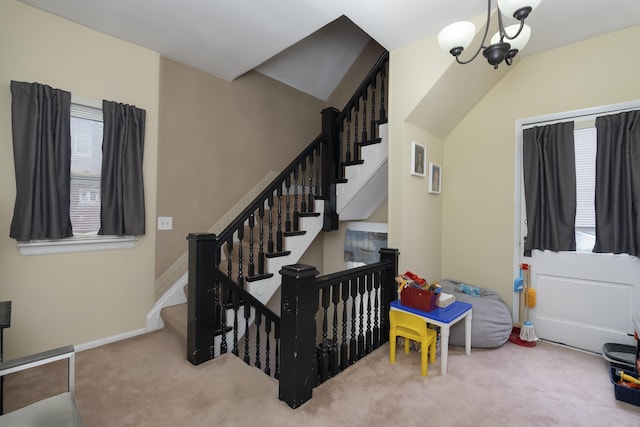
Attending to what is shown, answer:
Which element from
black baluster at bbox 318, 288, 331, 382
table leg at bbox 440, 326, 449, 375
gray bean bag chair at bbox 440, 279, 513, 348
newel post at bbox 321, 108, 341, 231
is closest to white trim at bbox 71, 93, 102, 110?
newel post at bbox 321, 108, 341, 231

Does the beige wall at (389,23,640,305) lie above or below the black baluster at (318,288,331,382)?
above

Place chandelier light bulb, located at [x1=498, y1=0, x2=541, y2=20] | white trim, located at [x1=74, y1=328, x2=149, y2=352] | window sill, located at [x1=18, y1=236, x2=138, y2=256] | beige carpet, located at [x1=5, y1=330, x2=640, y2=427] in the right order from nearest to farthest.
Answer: chandelier light bulb, located at [x1=498, y1=0, x2=541, y2=20], beige carpet, located at [x1=5, y1=330, x2=640, y2=427], window sill, located at [x1=18, y1=236, x2=138, y2=256], white trim, located at [x1=74, y1=328, x2=149, y2=352]

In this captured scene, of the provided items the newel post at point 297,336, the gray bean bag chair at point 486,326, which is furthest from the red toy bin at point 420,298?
the newel post at point 297,336

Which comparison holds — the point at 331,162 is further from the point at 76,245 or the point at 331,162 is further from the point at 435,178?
the point at 76,245

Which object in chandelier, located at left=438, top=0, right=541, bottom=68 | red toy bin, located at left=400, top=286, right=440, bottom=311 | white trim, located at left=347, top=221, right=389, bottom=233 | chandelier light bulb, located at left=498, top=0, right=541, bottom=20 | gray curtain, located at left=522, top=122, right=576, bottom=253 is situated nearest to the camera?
chandelier light bulb, located at left=498, top=0, right=541, bottom=20

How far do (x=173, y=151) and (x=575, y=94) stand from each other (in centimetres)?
376

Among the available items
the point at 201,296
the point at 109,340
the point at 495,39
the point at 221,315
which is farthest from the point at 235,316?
the point at 495,39

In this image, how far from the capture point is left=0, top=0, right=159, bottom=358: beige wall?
2.16 m

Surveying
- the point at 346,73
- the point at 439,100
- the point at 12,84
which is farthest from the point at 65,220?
the point at 346,73

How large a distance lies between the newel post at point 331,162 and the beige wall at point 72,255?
174 cm

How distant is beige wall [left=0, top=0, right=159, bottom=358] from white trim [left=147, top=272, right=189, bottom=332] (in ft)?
0.22

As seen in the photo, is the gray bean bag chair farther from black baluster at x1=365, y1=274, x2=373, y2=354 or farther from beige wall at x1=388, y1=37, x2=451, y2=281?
black baluster at x1=365, y1=274, x2=373, y2=354

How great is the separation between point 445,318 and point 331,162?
2020mm

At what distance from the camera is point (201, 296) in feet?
7.00
